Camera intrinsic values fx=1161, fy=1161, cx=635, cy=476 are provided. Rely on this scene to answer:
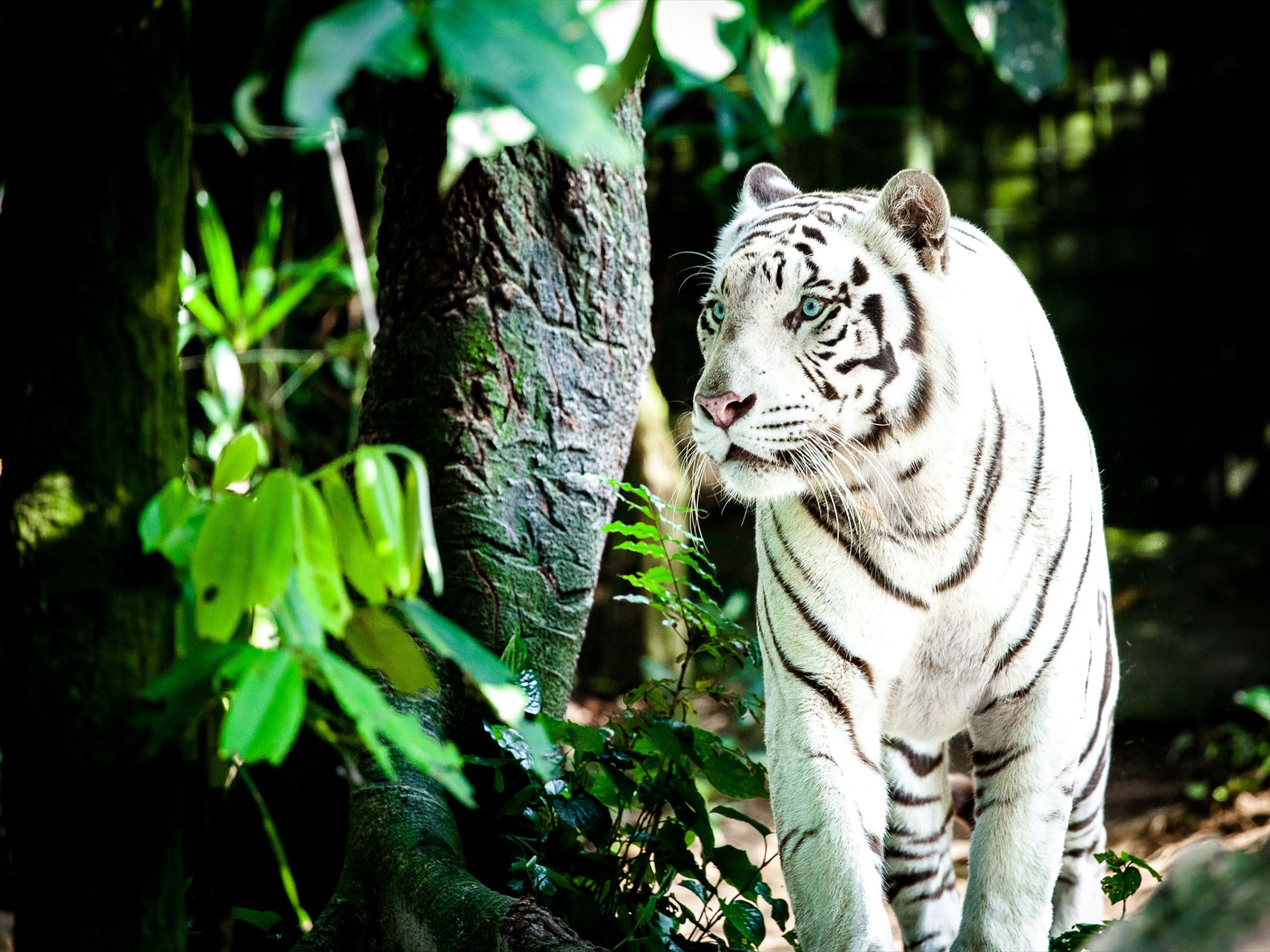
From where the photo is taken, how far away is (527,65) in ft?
2.41

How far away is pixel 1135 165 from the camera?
6551mm

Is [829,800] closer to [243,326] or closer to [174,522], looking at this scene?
[174,522]

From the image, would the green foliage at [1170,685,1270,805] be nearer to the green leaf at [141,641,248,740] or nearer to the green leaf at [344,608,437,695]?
the green leaf at [344,608,437,695]

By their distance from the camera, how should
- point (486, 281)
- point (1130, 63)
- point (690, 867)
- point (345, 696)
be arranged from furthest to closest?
point (1130, 63)
point (486, 281)
point (690, 867)
point (345, 696)

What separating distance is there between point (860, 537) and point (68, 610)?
4.62ft

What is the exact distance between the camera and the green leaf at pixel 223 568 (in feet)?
3.37

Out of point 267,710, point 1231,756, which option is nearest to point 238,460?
point 267,710

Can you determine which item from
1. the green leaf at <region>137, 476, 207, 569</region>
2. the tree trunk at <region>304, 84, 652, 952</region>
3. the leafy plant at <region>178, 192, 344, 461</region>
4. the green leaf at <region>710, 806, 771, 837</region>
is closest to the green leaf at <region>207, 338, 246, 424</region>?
the leafy plant at <region>178, 192, 344, 461</region>

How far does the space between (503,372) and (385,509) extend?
1653 millimetres

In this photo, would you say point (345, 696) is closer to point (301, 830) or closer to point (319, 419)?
point (301, 830)

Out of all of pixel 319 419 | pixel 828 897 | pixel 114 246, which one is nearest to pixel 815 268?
pixel 828 897

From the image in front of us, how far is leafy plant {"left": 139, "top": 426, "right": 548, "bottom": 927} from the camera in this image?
98cm

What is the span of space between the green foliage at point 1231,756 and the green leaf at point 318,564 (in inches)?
170

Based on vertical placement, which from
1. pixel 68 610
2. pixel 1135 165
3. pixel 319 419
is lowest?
pixel 319 419
